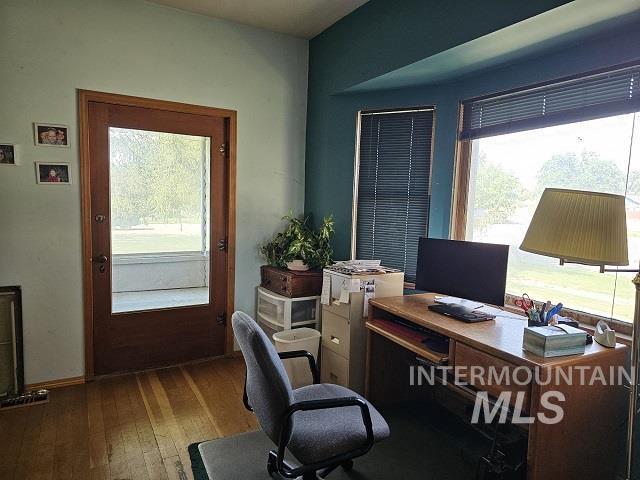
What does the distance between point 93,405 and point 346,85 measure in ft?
9.66

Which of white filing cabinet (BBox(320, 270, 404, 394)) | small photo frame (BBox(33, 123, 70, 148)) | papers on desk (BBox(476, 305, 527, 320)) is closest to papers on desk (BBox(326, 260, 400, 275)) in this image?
white filing cabinet (BBox(320, 270, 404, 394))

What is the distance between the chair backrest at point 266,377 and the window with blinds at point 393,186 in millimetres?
1793

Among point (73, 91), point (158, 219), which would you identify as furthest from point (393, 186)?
point (73, 91)

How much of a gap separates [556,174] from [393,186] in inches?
46.9

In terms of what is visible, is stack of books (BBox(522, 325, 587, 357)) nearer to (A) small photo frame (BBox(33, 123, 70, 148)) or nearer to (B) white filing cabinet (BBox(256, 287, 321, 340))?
(B) white filing cabinet (BBox(256, 287, 321, 340))

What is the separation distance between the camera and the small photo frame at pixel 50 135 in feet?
9.54

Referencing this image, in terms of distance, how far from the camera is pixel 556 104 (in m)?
2.37

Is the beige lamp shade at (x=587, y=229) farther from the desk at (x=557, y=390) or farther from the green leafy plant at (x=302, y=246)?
the green leafy plant at (x=302, y=246)

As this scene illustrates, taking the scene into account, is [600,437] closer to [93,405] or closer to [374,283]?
[374,283]

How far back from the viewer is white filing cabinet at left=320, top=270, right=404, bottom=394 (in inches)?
109

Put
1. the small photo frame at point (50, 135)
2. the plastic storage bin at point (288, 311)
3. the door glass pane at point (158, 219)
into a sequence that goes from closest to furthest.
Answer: the small photo frame at point (50, 135), the door glass pane at point (158, 219), the plastic storage bin at point (288, 311)

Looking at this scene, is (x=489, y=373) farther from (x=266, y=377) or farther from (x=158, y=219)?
Answer: (x=158, y=219)

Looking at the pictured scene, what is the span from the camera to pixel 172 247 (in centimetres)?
346

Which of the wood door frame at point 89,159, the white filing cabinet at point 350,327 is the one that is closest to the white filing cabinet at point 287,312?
the white filing cabinet at point 350,327
